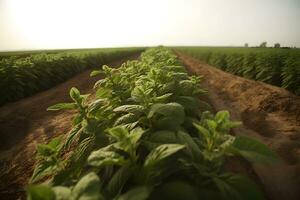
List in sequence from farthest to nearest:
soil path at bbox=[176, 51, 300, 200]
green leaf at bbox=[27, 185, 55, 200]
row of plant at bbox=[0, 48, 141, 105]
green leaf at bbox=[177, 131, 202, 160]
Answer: row of plant at bbox=[0, 48, 141, 105]
soil path at bbox=[176, 51, 300, 200]
green leaf at bbox=[177, 131, 202, 160]
green leaf at bbox=[27, 185, 55, 200]

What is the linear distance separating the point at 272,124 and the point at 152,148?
14.0ft

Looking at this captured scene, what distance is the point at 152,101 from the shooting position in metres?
2.42

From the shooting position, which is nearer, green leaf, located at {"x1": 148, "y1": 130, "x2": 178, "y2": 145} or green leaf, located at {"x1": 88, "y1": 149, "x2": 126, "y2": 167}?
green leaf, located at {"x1": 88, "y1": 149, "x2": 126, "y2": 167}

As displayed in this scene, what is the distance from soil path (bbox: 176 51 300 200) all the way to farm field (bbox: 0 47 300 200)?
0.02 meters

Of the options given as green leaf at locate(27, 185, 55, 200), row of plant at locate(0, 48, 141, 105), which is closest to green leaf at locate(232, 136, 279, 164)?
green leaf at locate(27, 185, 55, 200)

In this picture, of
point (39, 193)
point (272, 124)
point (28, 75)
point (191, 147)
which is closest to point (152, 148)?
point (191, 147)

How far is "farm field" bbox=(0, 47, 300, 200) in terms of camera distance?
56.7 inches

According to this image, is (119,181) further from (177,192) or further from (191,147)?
(191,147)

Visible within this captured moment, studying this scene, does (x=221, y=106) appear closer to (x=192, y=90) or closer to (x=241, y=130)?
(x=241, y=130)

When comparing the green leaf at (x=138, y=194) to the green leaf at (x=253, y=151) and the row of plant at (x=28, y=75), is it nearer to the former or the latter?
the green leaf at (x=253, y=151)

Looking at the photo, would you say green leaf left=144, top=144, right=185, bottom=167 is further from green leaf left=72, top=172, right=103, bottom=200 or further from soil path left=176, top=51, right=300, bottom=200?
soil path left=176, top=51, right=300, bottom=200

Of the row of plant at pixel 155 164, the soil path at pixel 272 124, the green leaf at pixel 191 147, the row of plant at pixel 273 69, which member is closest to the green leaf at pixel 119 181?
the row of plant at pixel 155 164

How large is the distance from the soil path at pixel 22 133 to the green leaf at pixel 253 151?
2745mm

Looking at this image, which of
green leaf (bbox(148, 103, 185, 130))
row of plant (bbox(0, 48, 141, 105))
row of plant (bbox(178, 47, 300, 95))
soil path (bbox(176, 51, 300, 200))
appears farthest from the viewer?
row of plant (bbox(178, 47, 300, 95))
